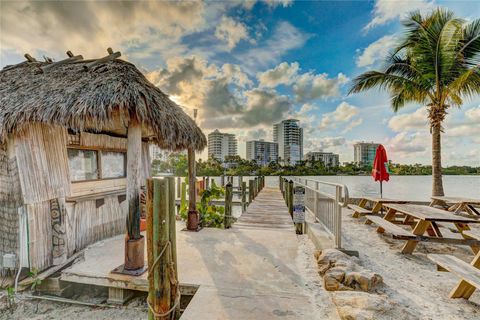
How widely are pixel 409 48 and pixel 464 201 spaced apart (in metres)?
6.38

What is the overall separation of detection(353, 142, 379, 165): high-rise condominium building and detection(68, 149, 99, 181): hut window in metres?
44.0

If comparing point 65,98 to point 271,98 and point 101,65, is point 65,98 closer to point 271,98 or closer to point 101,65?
point 101,65

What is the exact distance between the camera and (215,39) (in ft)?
33.5

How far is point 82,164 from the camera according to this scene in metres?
5.33

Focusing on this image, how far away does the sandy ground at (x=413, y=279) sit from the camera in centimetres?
270

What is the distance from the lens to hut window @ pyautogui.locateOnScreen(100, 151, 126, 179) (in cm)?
603

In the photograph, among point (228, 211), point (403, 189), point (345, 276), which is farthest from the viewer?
point (403, 189)

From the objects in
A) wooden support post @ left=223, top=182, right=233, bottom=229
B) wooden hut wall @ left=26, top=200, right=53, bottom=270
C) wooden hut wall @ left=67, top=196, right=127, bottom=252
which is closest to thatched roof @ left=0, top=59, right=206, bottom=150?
wooden hut wall @ left=26, top=200, right=53, bottom=270

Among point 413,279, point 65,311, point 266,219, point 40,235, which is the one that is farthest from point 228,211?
point 413,279

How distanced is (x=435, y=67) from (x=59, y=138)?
1163cm

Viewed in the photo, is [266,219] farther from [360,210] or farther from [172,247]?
[172,247]

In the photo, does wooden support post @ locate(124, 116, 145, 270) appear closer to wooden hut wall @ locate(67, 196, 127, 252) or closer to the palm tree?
wooden hut wall @ locate(67, 196, 127, 252)

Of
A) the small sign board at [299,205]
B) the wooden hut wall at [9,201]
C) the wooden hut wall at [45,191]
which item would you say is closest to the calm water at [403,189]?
the small sign board at [299,205]

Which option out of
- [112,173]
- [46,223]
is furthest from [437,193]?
[46,223]
